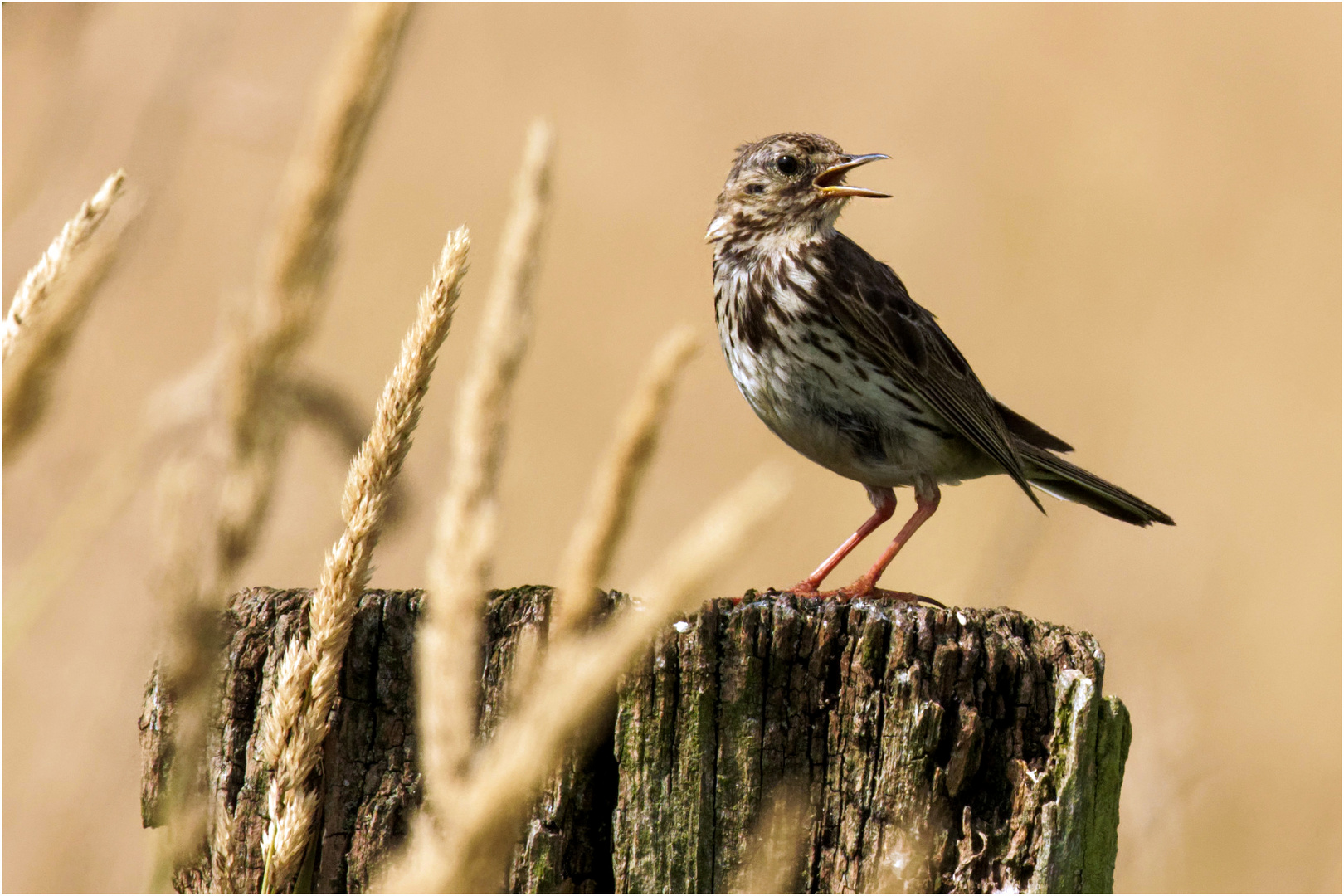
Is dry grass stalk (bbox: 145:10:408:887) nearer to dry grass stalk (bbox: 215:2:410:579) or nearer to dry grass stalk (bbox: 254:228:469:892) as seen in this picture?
dry grass stalk (bbox: 215:2:410:579)

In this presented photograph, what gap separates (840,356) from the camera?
4859 millimetres

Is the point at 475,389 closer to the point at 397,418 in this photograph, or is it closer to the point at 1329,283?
the point at 397,418

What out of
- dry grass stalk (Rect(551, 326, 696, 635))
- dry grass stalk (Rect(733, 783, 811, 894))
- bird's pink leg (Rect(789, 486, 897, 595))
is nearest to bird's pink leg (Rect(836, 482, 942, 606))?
bird's pink leg (Rect(789, 486, 897, 595))

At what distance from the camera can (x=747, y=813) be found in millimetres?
2734

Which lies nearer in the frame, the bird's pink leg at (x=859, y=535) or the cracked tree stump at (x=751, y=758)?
the cracked tree stump at (x=751, y=758)

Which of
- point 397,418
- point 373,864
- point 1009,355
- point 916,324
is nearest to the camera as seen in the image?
point 397,418

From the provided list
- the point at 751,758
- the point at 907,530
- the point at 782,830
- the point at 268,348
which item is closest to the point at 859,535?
the point at 907,530

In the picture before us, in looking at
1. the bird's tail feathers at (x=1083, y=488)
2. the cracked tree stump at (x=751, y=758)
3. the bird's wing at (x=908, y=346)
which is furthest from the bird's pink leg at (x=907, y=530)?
the cracked tree stump at (x=751, y=758)

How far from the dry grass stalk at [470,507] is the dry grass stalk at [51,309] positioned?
1.51 feet

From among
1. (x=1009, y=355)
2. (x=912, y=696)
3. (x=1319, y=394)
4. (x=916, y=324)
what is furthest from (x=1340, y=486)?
(x=912, y=696)

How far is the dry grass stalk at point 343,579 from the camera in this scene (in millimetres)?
1483

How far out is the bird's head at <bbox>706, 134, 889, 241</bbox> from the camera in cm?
530

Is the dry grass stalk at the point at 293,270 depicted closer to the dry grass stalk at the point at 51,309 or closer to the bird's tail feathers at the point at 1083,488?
the dry grass stalk at the point at 51,309

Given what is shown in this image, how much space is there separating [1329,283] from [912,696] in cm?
985
